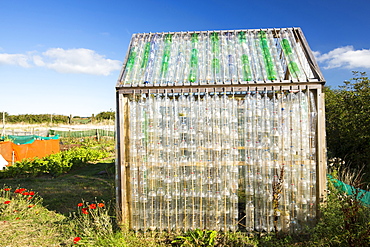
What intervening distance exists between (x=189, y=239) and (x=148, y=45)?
3370 mm

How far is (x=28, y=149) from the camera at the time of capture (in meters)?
10.6

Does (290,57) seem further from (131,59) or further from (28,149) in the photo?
(28,149)

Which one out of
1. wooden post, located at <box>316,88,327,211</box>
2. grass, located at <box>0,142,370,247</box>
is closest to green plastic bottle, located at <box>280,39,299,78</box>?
wooden post, located at <box>316,88,327,211</box>

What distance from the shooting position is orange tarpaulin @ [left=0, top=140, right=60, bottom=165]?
9.95 meters

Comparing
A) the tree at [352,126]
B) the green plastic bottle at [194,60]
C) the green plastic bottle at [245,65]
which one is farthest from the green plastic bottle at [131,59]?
the tree at [352,126]

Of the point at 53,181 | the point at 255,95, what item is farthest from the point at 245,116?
the point at 53,181

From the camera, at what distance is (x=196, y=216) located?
402 cm

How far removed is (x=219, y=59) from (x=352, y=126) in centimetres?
528

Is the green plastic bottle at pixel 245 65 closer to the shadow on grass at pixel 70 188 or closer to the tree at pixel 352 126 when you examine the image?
the shadow on grass at pixel 70 188

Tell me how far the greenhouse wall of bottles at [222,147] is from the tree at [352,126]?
4110 mm

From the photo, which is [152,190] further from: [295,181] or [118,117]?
[295,181]

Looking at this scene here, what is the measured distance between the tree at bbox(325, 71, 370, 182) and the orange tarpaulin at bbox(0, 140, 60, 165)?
36.3 ft

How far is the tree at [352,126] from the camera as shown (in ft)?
23.2

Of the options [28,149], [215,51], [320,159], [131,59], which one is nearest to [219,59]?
[215,51]
